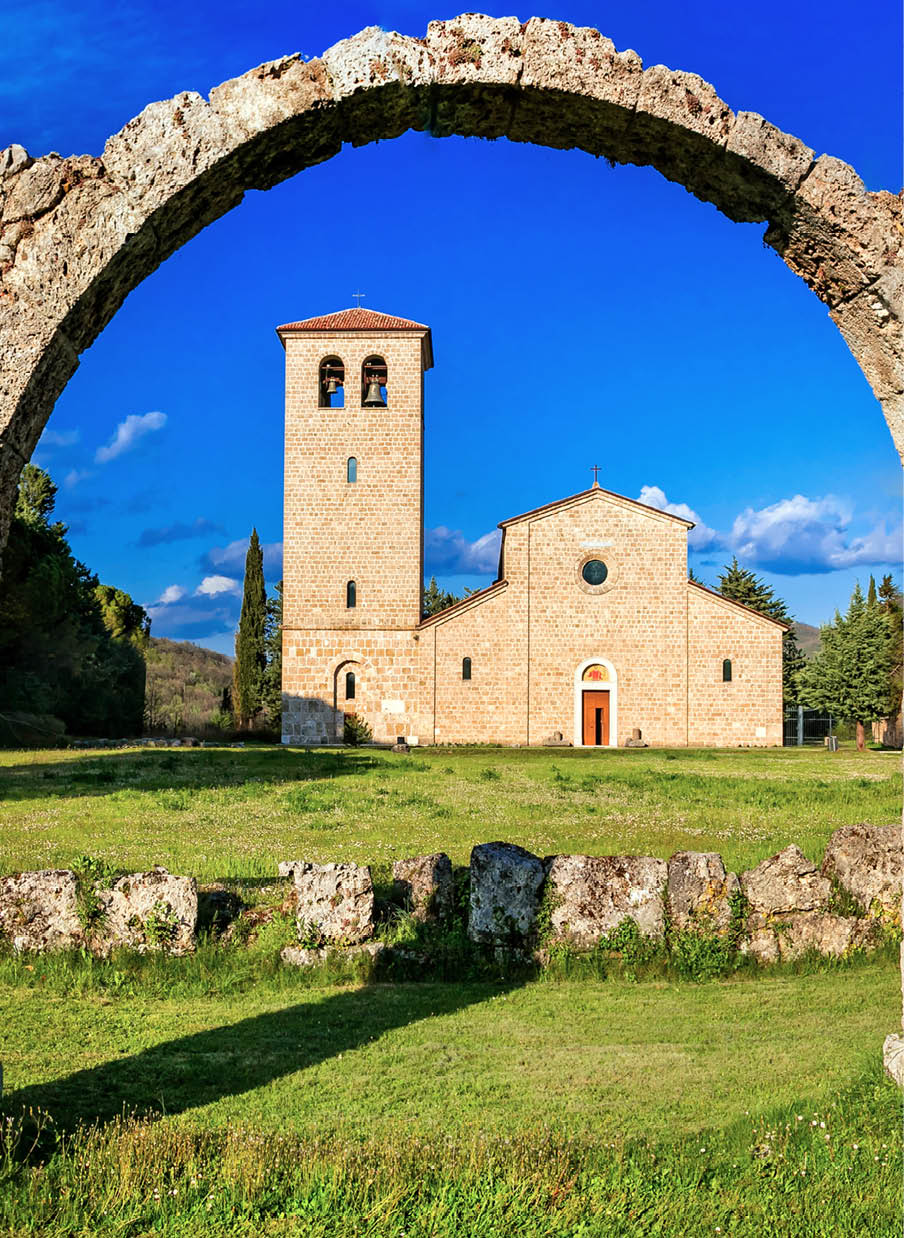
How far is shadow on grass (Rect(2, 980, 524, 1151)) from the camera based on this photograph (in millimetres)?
4539

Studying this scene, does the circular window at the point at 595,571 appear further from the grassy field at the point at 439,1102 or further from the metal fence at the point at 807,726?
the grassy field at the point at 439,1102

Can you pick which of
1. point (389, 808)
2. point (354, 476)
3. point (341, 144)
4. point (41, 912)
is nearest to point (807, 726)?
point (354, 476)

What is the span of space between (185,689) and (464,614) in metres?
32.2

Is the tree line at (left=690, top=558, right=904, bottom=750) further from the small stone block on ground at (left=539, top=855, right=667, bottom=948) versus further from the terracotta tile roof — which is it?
the small stone block on ground at (left=539, top=855, right=667, bottom=948)

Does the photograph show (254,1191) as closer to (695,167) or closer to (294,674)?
(695,167)

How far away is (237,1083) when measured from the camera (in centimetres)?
479

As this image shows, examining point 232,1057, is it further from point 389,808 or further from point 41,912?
point 389,808

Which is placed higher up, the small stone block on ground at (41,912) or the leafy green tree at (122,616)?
the leafy green tree at (122,616)

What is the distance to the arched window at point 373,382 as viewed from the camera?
1494 inches

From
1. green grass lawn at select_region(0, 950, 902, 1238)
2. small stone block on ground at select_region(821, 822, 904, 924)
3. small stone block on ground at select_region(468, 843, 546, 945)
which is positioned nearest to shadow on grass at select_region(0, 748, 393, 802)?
small stone block on ground at select_region(468, 843, 546, 945)

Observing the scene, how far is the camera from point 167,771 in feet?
69.5

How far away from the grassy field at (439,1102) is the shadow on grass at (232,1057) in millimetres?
18

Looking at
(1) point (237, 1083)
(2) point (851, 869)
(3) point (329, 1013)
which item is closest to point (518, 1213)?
(1) point (237, 1083)

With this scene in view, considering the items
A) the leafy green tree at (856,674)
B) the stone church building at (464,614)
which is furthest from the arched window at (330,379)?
the leafy green tree at (856,674)
